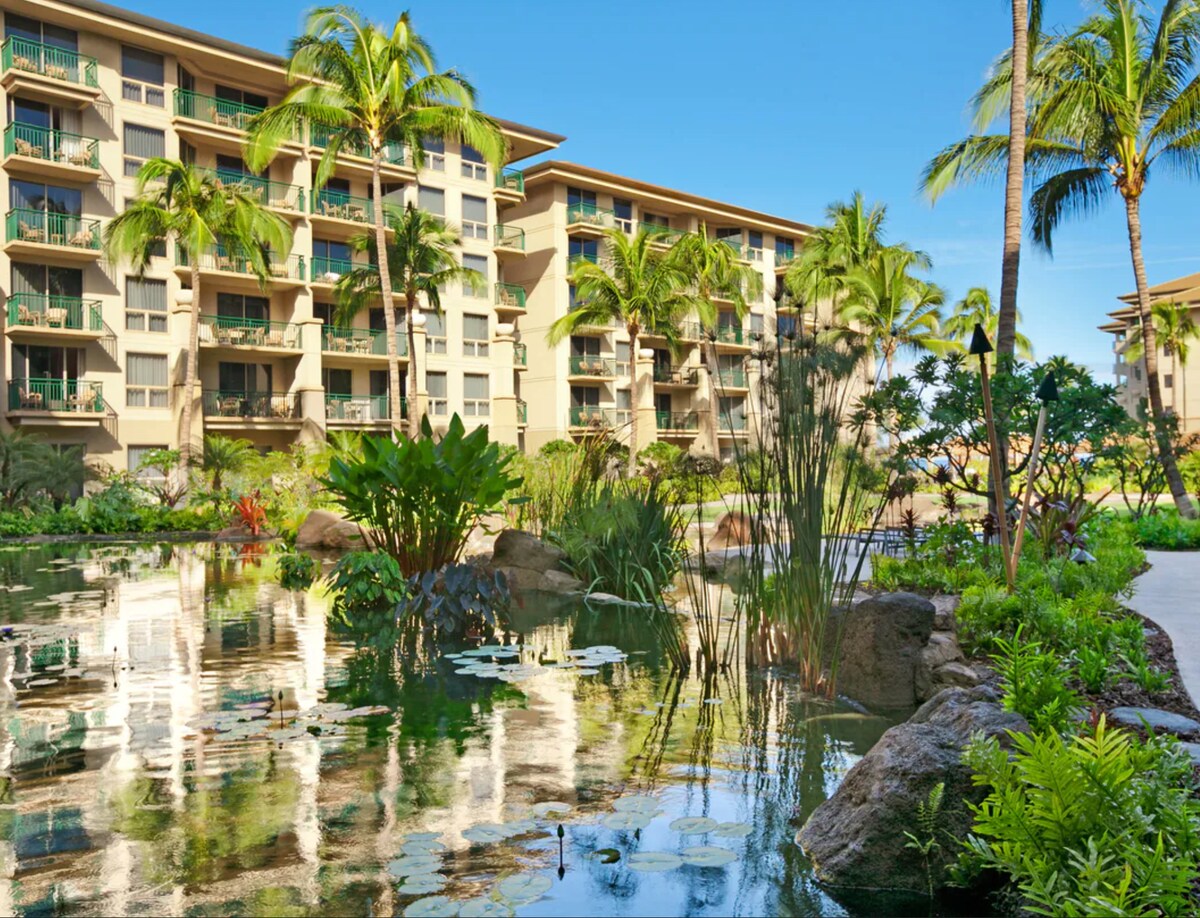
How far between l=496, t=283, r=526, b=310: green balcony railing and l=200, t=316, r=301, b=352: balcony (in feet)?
28.1

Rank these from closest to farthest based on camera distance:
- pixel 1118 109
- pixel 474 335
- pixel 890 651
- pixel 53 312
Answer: pixel 890 651 < pixel 1118 109 < pixel 53 312 < pixel 474 335

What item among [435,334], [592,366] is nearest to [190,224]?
[435,334]

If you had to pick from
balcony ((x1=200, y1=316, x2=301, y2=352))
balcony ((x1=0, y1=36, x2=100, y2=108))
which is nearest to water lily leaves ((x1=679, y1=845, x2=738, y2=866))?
balcony ((x1=200, y1=316, x2=301, y2=352))

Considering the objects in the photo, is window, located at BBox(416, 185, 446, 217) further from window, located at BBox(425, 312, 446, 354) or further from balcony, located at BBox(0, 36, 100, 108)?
balcony, located at BBox(0, 36, 100, 108)

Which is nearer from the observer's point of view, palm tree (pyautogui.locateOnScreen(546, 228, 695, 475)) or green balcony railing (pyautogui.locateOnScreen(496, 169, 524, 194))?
palm tree (pyautogui.locateOnScreen(546, 228, 695, 475))

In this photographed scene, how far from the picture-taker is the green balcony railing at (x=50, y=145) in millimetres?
26156

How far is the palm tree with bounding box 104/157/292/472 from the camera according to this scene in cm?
2453

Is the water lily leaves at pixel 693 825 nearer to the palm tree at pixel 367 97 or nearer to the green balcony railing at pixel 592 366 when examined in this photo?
the palm tree at pixel 367 97

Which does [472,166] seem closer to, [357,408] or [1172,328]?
[357,408]

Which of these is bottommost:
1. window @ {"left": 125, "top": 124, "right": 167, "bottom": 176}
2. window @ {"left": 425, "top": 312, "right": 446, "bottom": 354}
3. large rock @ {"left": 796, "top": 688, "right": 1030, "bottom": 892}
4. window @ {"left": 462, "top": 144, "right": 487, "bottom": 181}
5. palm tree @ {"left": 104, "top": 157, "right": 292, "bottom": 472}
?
large rock @ {"left": 796, "top": 688, "right": 1030, "bottom": 892}

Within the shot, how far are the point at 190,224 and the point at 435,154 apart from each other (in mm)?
13247

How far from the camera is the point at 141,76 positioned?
2906 cm

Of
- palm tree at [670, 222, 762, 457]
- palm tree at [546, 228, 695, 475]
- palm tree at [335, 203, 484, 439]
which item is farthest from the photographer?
palm tree at [670, 222, 762, 457]

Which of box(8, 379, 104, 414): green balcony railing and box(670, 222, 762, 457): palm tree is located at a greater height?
box(670, 222, 762, 457): palm tree
